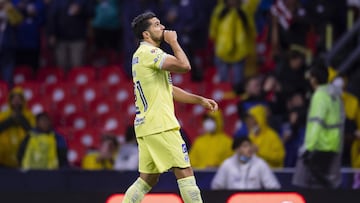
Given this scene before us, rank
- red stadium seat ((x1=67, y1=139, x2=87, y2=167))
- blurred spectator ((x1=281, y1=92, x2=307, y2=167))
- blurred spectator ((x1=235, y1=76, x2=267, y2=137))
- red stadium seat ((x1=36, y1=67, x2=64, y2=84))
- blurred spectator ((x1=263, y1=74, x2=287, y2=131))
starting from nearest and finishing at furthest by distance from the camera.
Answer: blurred spectator ((x1=281, y1=92, x2=307, y2=167))
blurred spectator ((x1=235, y1=76, x2=267, y2=137))
blurred spectator ((x1=263, y1=74, x2=287, y2=131))
red stadium seat ((x1=67, y1=139, x2=87, y2=167))
red stadium seat ((x1=36, y1=67, x2=64, y2=84))

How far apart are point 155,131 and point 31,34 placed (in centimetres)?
976

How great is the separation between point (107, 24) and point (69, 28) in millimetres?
563

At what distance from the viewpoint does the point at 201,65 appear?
21.7 meters

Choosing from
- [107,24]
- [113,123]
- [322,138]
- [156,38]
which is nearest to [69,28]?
[107,24]

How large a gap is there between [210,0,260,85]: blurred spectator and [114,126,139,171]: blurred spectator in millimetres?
2941

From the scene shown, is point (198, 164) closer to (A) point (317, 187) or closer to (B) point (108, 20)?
(A) point (317, 187)

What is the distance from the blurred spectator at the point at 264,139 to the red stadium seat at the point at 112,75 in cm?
463

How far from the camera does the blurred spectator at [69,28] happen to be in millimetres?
21750

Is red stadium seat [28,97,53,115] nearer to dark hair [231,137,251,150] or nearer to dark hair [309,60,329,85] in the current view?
dark hair [231,137,251,150]

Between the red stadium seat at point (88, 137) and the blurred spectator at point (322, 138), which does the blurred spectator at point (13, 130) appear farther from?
the blurred spectator at point (322, 138)

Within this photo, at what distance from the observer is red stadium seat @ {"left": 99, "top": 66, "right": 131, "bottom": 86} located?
71.8 ft

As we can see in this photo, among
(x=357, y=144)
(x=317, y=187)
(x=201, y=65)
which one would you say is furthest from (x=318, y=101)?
(x=201, y=65)

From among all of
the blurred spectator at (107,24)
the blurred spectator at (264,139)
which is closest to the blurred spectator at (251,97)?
the blurred spectator at (264,139)

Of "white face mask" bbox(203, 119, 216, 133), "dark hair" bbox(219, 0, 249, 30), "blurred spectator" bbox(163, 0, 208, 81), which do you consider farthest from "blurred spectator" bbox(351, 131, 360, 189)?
"blurred spectator" bbox(163, 0, 208, 81)
